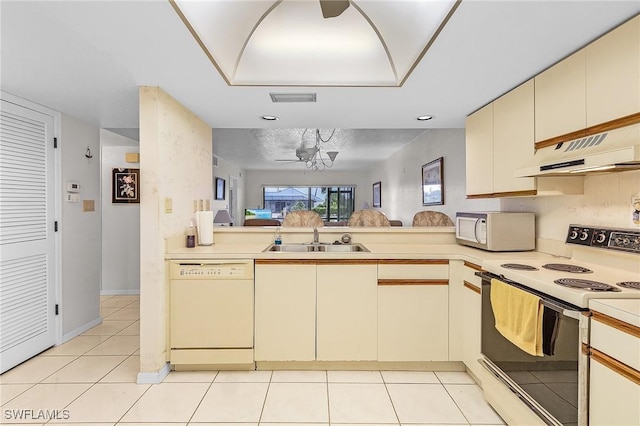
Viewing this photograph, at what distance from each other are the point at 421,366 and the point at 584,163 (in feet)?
5.69

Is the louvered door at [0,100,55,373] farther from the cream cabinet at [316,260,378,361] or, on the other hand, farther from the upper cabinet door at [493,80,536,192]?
the upper cabinet door at [493,80,536,192]

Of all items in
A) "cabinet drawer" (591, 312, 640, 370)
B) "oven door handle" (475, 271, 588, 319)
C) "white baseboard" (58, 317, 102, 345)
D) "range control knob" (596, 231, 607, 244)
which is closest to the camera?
"cabinet drawer" (591, 312, 640, 370)

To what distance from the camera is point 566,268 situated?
181 centimetres

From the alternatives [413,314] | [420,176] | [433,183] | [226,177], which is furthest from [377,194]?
[413,314]

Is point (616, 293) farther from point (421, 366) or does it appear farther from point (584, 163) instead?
point (421, 366)

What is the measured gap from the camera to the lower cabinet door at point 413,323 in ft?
7.95

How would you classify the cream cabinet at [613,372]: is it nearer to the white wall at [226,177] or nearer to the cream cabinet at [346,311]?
the cream cabinet at [346,311]

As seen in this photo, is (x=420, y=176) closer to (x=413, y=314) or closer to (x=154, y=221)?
(x=413, y=314)

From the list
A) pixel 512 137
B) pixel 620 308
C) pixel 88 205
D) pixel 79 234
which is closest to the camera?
pixel 620 308

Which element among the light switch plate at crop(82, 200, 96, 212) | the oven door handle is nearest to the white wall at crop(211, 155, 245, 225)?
the light switch plate at crop(82, 200, 96, 212)

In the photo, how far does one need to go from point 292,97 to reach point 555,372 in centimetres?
222

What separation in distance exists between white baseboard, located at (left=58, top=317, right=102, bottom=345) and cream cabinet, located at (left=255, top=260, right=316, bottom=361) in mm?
1951

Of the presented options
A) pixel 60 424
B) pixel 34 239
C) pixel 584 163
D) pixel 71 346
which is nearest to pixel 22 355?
pixel 71 346

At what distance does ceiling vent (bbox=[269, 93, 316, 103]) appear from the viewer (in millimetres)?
2404
